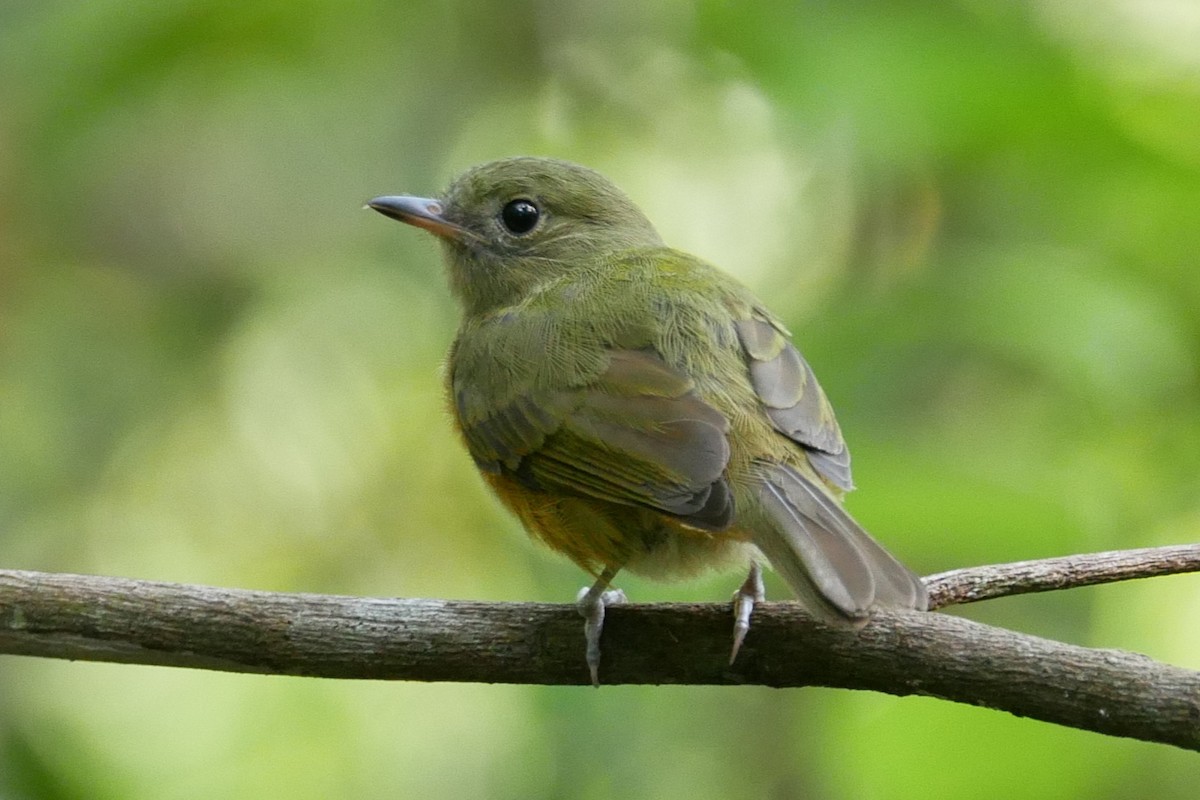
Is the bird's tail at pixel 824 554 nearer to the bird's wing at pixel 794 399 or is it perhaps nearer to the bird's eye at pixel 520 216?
the bird's wing at pixel 794 399

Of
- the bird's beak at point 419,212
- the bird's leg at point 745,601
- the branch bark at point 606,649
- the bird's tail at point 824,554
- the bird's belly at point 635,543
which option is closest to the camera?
the branch bark at point 606,649

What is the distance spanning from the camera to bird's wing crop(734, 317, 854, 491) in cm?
380

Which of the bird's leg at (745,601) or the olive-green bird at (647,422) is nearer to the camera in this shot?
the bird's leg at (745,601)

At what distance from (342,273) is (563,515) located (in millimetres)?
3025

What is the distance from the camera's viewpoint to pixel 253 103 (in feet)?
19.2

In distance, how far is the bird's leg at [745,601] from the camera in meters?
3.24

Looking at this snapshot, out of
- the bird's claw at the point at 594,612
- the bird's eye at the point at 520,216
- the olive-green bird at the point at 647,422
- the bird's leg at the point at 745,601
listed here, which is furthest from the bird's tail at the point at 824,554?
the bird's eye at the point at 520,216

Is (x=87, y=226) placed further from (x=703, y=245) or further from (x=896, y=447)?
(x=896, y=447)

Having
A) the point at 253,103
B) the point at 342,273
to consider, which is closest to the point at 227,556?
the point at 342,273

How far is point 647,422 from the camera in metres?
3.73

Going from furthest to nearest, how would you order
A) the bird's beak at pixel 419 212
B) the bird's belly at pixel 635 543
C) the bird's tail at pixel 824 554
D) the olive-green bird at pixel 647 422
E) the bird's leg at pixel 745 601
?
1. the bird's beak at pixel 419 212
2. the bird's belly at pixel 635 543
3. the olive-green bird at pixel 647 422
4. the bird's leg at pixel 745 601
5. the bird's tail at pixel 824 554

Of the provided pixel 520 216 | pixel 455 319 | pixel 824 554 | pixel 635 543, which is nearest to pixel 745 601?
pixel 824 554

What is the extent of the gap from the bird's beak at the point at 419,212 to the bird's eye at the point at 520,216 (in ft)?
0.52

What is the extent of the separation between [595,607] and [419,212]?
1954mm
